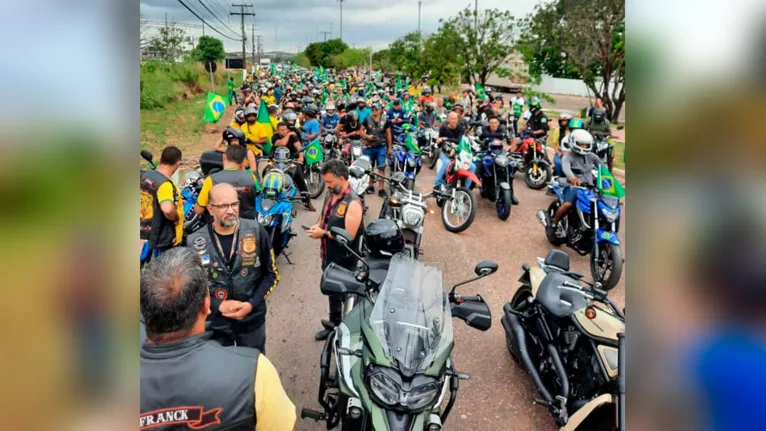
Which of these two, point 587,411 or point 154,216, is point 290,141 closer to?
point 154,216

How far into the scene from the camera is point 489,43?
27.4 m

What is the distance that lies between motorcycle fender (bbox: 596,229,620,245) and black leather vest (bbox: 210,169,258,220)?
3500 millimetres

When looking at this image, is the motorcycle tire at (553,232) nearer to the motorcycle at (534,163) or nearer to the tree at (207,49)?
the motorcycle at (534,163)

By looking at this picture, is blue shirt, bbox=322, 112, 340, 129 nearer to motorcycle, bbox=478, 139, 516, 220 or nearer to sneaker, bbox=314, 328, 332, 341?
motorcycle, bbox=478, 139, 516, 220

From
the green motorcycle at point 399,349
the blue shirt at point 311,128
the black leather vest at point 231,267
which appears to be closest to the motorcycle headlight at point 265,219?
the black leather vest at point 231,267

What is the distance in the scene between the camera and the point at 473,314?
8.30 feet

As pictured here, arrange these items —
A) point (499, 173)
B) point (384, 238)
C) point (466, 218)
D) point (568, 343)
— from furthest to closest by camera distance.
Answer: point (499, 173) < point (466, 218) < point (384, 238) < point (568, 343)

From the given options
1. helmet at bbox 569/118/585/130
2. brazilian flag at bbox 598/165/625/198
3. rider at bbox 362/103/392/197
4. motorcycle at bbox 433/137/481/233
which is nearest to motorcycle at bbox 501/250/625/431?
brazilian flag at bbox 598/165/625/198

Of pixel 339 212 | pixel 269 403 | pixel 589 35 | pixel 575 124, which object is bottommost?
pixel 269 403

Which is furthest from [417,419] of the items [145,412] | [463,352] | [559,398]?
Result: [463,352]

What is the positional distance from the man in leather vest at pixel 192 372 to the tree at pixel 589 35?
1728cm

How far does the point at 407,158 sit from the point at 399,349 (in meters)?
6.68

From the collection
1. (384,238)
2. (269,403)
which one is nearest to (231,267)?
(384,238)

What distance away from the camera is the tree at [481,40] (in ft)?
→ 89.9
